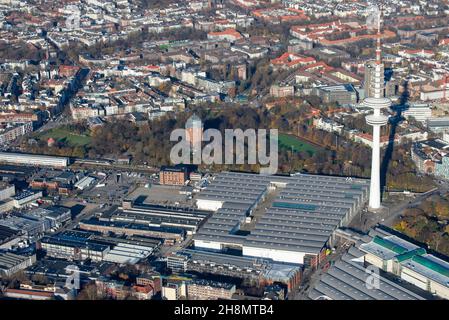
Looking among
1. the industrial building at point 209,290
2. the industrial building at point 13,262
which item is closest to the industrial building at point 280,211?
the industrial building at point 209,290

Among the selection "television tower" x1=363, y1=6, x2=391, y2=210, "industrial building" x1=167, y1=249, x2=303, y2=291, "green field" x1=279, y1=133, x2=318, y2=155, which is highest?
"television tower" x1=363, y1=6, x2=391, y2=210

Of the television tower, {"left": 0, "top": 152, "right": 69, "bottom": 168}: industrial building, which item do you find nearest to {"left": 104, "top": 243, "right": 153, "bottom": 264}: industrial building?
the television tower

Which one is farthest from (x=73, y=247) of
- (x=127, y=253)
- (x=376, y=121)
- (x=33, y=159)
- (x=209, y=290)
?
(x=376, y=121)

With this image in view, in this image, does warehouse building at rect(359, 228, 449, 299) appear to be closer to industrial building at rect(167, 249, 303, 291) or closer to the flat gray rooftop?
the flat gray rooftop

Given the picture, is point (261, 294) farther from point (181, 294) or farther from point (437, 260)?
point (437, 260)
